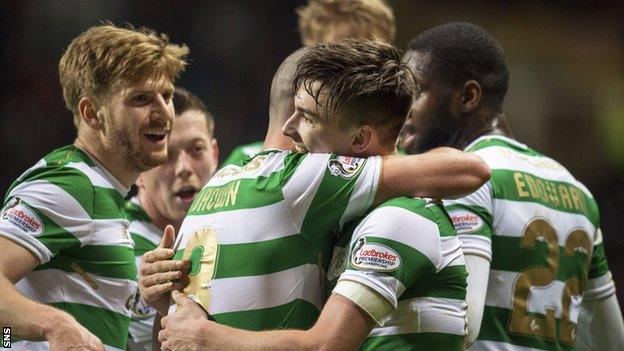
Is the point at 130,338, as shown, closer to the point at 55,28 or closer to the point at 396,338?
the point at 396,338

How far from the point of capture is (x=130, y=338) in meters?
4.26

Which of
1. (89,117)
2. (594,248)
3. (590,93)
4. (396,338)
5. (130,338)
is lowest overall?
(590,93)

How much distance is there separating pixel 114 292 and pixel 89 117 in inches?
26.6

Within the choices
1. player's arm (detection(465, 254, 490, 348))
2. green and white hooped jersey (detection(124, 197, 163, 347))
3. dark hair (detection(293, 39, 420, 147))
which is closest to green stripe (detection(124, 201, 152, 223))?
green and white hooped jersey (detection(124, 197, 163, 347))

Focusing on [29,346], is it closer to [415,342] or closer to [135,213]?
[135,213]

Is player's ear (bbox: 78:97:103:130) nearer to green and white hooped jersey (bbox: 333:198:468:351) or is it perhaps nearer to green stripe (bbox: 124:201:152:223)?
green stripe (bbox: 124:201:152:223)

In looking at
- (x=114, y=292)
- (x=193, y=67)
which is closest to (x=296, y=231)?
(x=114, y=292)

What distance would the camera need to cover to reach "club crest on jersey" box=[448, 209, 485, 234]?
10.7 ft

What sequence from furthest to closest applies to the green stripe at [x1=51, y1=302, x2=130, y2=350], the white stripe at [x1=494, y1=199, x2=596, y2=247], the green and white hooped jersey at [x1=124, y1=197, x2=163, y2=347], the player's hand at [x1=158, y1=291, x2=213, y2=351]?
1. the green and white hooped jersey at [x1=124, y1=197, x2=163, y2=347]
2. the white stripe at [x1=494, y1=199, x2=596, y2=247]
3. the green stripe at [x1=51, y1=302, x2=130, y2=350]
4. the player's hand at [x1=158, y1=291, x2=213, y2=351]

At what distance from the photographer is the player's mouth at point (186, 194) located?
457 centimetres

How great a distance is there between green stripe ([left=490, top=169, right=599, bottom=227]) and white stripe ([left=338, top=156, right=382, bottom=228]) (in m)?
0.94

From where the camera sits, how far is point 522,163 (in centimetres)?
356

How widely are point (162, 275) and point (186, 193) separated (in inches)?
74.4

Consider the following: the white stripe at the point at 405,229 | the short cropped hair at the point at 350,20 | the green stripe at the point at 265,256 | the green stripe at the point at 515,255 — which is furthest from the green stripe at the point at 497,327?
the short cropped hair at the point at 350,20
